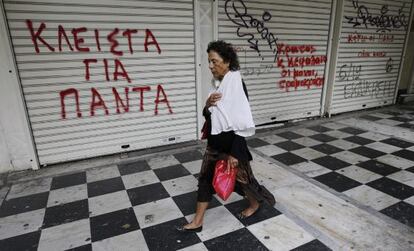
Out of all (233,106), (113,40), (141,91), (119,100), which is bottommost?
(119,100)

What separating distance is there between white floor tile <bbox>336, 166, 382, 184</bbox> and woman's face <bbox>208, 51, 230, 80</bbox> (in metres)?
2.58

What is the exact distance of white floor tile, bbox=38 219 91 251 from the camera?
269cm

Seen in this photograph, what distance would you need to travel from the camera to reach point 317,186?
12.1ft

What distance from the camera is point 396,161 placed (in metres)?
4.43

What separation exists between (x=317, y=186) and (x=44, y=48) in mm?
4218

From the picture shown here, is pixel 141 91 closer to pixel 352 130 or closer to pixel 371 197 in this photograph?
pixel 371 197

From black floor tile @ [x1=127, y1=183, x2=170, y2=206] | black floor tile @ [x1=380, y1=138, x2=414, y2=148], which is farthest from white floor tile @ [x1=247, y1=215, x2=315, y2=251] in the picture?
black floor tile @ [x1=380, y1=138, x2=414, y2=148]

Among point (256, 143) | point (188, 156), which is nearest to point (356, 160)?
point (256, 143)

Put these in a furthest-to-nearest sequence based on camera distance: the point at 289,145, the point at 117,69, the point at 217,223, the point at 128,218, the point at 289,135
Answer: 1. the point at 289,135
2. the point at 289,145
3. the point at 117,69
4. the point at 128,218
5. the point at 217,223

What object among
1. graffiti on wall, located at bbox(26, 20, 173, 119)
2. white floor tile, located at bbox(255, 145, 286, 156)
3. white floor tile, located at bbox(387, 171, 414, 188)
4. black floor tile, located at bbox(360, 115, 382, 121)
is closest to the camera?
white floor tile, located at bbox(387, 171, 414, 188)

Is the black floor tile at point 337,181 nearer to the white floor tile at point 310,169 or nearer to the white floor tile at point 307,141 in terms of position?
the white floor tile at point 310,169

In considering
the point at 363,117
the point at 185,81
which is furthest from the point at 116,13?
the point at 363,117

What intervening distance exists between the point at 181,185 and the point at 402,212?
8.57 ft

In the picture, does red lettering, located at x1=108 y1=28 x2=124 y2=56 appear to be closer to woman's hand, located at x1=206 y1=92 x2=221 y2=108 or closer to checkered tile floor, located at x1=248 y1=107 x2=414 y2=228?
woman's hand, located at x1=206 y1=92 x2=221 y2=108
